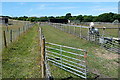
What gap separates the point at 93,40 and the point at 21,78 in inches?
361

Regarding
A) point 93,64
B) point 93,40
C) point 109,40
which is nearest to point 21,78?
point 93,64

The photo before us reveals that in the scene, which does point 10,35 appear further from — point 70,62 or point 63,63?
point 70,62

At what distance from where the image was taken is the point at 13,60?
23.8ft

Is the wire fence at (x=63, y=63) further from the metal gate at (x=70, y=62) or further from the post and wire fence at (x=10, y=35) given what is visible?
the post and wire fence at (x=10, y=35)

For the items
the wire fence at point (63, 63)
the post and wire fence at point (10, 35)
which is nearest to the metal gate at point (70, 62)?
the wire fence at point (63, 63)

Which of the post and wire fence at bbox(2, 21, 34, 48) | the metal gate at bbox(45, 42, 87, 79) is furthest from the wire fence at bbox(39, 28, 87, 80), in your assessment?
the post and wire fence at bbox(2, 21, 34, 48)

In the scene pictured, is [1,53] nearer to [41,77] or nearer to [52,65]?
[52,65]

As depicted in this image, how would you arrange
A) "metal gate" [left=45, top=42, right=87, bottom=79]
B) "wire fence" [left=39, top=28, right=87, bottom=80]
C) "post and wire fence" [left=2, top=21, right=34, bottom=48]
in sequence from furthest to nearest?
"post and wire fence" [left=2, top=21, right=34, bottom=48] < "metal gate" [left=45, top=42, right=87, bottom=79] < "wire fence" [left=39, top=28, right=87, bottom=80]

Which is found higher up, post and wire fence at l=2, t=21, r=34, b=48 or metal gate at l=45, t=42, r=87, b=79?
post and wire fence at l=2, t=21, r=34, b=48

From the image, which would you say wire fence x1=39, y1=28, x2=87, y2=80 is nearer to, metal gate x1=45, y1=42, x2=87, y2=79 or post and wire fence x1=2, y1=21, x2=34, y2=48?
metal gate x1=45, y1=42, x2=87, y2=79

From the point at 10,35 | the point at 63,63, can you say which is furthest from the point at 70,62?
the point at 10,35

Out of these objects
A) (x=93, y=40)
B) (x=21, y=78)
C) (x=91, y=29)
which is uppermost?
(x=91, y=29)

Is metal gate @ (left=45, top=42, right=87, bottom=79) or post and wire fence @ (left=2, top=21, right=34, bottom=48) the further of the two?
post and wire fence @ (left=2, top=21, right=34, bottom=48)

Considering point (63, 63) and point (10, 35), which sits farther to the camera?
point (10, 35)
